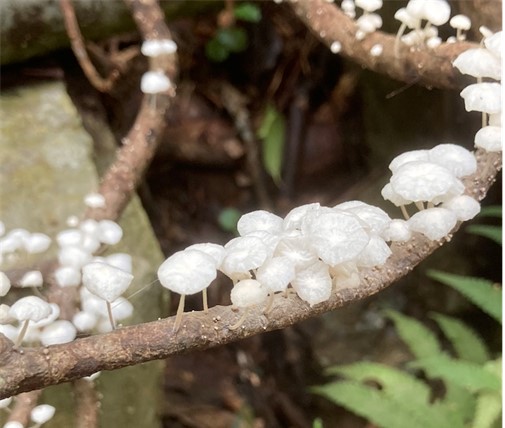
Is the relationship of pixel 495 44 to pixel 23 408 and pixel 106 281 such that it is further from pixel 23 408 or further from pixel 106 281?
A: pixel 23 408

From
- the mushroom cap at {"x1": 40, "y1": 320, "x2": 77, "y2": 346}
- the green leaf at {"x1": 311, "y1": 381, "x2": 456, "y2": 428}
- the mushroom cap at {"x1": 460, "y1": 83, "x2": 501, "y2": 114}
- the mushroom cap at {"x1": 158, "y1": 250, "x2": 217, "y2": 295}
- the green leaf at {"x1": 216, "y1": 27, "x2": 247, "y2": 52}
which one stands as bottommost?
the green leaf at {"x1": 311, "y1": 381, "x2": 456, "y2": 428}

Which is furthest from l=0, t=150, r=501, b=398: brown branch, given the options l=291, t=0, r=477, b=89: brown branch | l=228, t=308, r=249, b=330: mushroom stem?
l=291, t=0, r=477, b=89: brown branch

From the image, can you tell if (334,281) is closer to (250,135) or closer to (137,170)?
(137,170)

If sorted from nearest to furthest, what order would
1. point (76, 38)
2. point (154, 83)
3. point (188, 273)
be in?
1. point (188, 273)
2. point (154, 83)
3. point (76, 38)

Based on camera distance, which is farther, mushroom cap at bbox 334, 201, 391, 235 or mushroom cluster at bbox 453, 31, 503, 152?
mushroom cluster at bbox 453, 31, 503, 152

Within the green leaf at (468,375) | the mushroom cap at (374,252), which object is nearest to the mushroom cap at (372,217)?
the mushroom cap at (374,252)

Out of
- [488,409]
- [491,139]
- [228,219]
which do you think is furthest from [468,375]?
[228,219]

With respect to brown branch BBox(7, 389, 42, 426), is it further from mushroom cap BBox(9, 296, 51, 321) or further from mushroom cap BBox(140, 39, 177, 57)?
mushroom cap BBox(140, 39, 177, 57)
